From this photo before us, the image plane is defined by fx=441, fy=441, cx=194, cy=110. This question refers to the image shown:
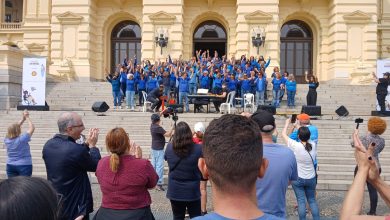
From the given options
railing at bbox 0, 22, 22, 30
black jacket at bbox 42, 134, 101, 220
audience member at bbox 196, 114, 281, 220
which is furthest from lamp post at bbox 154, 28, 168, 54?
audience member at bbox 196, 114, 281, 220

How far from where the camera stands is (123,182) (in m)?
4.43

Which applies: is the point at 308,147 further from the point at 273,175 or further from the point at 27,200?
the point at 27,200

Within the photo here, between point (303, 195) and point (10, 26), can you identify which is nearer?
point (303, 195)

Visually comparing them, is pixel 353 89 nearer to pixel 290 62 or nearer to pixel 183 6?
pixel 290 62

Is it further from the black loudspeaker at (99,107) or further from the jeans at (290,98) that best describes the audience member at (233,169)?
the jeans at (290,98)

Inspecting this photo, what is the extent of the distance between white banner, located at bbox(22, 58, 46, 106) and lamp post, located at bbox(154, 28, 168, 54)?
36.8 feet

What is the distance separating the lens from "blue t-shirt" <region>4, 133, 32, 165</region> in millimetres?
7965

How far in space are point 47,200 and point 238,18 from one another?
96.8 feet

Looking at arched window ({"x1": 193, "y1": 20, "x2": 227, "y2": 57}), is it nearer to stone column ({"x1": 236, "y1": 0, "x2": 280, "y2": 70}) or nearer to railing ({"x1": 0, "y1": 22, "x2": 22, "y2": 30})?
stone column ({"x1": 236, "y1": 0, "x2": 280, "y2": 70})

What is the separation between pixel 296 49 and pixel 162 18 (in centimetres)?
1022

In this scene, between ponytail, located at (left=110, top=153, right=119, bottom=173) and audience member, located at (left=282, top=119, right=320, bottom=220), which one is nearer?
ponytail, located at (left=110, top=153, right=119, bottom=173)

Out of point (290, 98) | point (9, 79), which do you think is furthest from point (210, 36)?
point (9, 79)

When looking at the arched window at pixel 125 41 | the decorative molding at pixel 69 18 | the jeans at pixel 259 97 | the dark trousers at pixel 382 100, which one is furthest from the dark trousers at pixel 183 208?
the arched window at pixel 125 41

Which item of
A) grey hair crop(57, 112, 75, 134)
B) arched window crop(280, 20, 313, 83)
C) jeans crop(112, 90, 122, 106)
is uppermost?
arched window crop(280, 20, 313, 83)
